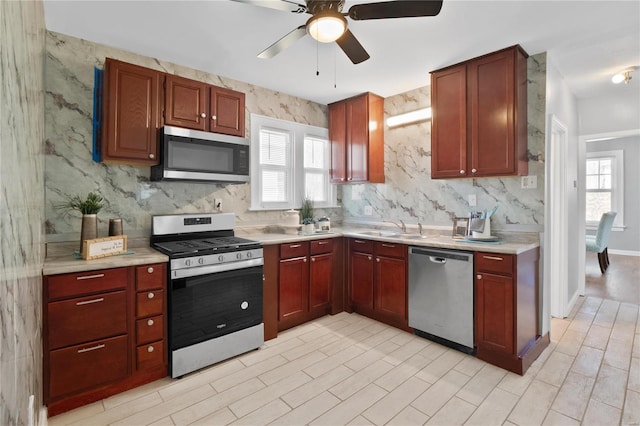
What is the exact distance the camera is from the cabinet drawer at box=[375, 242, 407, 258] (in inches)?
125

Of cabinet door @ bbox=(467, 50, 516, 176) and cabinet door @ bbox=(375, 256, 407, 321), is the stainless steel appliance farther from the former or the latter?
cabinet door @ bbox=(467, 50, 516, 176)

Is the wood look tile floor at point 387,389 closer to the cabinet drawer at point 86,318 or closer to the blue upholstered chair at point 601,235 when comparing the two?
the cabinet drawer at point 86,318

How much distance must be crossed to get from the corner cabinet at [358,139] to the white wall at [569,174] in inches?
70.2

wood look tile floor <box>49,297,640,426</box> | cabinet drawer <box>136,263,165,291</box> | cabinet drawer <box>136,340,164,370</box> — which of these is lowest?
wood look tile floor <box>49,297,640,426</box>

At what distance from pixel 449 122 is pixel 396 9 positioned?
1.65 metres

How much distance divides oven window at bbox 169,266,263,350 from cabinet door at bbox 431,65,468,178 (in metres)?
2.08

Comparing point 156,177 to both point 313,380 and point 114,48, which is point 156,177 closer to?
point 114,48

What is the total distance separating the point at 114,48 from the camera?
2.74 meters

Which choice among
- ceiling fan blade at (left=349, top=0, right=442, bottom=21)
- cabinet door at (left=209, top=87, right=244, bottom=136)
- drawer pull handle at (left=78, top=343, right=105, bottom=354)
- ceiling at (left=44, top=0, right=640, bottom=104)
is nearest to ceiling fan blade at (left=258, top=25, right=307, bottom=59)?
ceiling at (left=44, top=0, right=640, bottom=104)

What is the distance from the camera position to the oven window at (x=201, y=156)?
2.68 m

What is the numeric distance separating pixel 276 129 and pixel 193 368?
8.79 feet

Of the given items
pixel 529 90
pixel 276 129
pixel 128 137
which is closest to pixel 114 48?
pixel 128 137

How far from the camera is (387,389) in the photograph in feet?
7.34

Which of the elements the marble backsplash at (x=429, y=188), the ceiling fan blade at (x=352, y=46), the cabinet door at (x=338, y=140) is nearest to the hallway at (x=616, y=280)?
the marble backsplash at (x=429, y=188)
